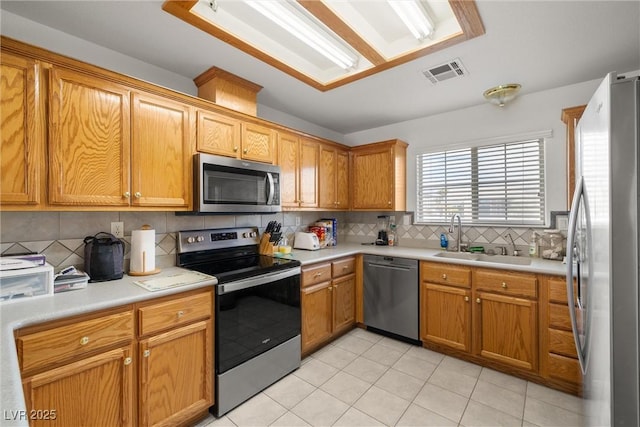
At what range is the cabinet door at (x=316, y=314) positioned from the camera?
2.49 m

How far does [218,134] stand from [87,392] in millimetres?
1731

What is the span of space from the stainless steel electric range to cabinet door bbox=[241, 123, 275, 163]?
2.35 ft

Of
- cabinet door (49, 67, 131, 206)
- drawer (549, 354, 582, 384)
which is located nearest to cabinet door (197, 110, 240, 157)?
cabinet door (49, 67, 131, 206)

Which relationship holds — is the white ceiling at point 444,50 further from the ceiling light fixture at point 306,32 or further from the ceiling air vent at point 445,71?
the ceiling light fixture at point 306,32

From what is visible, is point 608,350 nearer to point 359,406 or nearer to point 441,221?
point 359,406

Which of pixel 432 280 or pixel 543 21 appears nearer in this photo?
pixel 543 21

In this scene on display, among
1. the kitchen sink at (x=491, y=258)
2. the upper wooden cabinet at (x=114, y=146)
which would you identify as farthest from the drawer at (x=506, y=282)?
the upper wooden cabinet at (x=114, y=146)

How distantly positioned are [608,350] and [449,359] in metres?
1.88

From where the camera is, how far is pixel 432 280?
262 cm

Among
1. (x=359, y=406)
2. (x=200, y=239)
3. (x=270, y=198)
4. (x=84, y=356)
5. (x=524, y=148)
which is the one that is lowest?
(x=359, y=406)

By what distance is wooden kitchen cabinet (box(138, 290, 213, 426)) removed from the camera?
153 centimetres

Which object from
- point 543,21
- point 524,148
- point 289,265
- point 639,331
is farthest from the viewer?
point 524,148

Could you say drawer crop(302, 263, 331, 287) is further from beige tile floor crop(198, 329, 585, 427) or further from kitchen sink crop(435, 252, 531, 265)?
kitchen sink crop(435, 252, 531, 265)

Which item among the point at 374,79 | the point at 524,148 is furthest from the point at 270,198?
the point at 524,148
